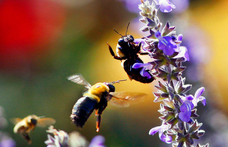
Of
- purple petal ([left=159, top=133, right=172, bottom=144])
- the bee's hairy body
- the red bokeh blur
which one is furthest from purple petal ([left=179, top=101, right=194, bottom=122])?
the red bokeh blur

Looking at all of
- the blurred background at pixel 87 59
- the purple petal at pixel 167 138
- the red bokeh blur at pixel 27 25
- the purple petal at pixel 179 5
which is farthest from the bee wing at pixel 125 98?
the red bokeh blur at pixel 27 25

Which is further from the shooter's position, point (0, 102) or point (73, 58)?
point (73, 58)

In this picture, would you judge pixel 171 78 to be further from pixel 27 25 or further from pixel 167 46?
pixel 27 25

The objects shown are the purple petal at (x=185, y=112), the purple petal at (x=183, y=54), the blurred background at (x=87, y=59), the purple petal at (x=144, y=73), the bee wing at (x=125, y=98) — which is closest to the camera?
the purple petal at (x=185, y=112)

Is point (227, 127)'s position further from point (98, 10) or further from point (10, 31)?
point (10, 31)

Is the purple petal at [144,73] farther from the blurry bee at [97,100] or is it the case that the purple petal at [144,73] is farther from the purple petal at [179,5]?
the purple petal at [179,5]

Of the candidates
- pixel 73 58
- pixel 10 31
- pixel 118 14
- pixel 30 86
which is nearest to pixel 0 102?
pixel 30 86

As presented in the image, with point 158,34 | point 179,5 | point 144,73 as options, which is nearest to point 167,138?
point 144,73
